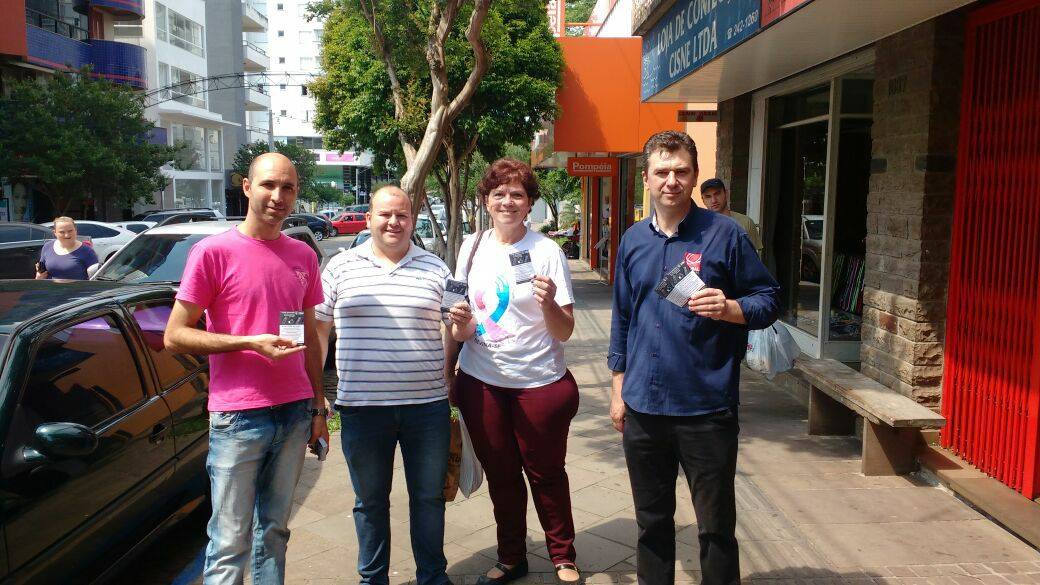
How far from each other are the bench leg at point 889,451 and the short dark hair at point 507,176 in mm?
3070

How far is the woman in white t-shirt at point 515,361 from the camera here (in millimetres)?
3596

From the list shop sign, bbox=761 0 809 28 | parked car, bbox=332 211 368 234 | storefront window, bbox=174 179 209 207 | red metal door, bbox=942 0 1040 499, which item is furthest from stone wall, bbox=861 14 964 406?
parked car, bbox=332 211 368 234

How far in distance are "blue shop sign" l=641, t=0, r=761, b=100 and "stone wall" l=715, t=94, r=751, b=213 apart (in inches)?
45.8

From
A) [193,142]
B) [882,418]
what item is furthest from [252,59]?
[882,418]

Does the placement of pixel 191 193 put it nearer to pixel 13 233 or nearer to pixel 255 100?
pixel 255 100

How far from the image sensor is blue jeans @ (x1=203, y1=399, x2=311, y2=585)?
3059mm

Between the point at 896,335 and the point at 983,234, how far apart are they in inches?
36.4

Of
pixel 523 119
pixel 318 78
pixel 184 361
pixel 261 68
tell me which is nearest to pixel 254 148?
pixel 261 68

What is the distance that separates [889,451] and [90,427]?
4.66 metres

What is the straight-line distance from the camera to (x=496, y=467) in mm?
3775

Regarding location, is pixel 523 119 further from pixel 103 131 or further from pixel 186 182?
pixel 186 182

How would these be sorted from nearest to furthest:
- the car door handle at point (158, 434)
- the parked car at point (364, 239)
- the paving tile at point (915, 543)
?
the car door handle at point (158, 434) < the paving tile at point (915, 543) < the parked car at point (364, 239)

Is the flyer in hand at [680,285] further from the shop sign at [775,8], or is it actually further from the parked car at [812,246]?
the parked car at [812,246]

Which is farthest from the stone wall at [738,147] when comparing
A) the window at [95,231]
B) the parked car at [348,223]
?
the parked car at [348,223]
